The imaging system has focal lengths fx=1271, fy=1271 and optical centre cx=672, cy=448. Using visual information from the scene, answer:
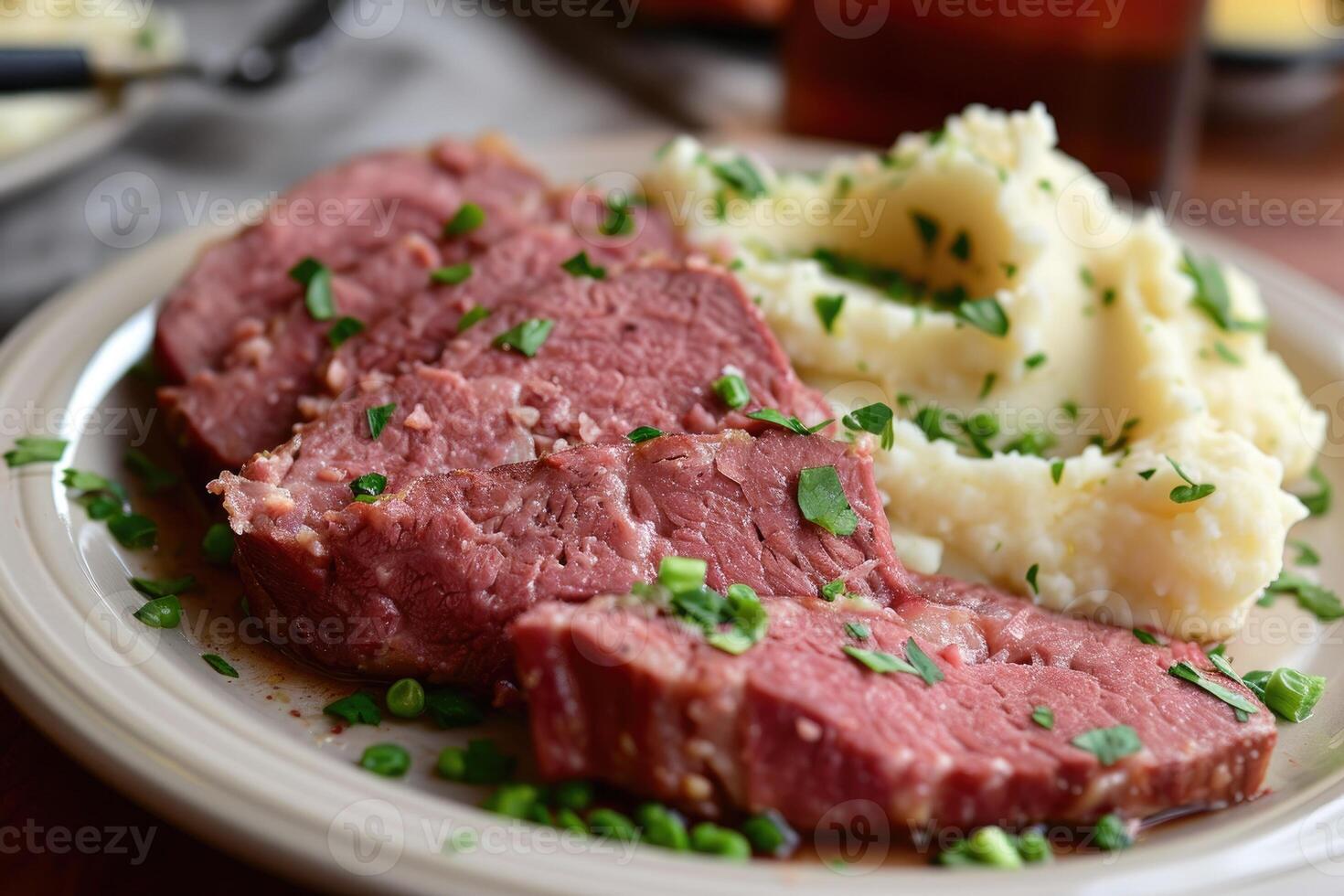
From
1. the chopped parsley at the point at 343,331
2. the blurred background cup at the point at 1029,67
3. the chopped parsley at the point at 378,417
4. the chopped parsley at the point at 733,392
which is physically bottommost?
the chopped parsley at the point at 343,331

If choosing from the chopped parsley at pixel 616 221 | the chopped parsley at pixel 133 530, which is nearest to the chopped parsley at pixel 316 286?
the chopped parsley at pixel 133 530

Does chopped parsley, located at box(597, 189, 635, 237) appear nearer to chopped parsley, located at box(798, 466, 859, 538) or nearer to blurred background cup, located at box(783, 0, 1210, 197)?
chopped parsley, located at box(798, 466, 859, 538)

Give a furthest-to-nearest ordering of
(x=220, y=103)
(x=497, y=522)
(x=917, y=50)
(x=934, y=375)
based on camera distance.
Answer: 1. (x=220, y=103)
2. (x=917, y=50)
3. (x=934, y=375)
4. (x=497, y=522)

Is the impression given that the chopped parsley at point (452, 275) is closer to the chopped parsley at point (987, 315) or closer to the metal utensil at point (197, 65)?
the chopped parsley at point (987, 315)

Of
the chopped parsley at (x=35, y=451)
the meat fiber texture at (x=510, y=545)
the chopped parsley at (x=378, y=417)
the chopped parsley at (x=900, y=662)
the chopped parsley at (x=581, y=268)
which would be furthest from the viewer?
the chopped parsley at (x=581, y=268)

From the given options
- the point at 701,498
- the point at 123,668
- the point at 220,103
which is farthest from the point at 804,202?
the point at 220,103

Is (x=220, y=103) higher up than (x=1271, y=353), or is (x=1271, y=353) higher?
(x=1271, y=353)

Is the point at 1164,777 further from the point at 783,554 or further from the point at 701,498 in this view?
the point at 701,498

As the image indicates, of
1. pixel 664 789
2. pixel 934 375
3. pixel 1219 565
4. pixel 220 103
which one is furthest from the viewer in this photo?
pixel 220 103
